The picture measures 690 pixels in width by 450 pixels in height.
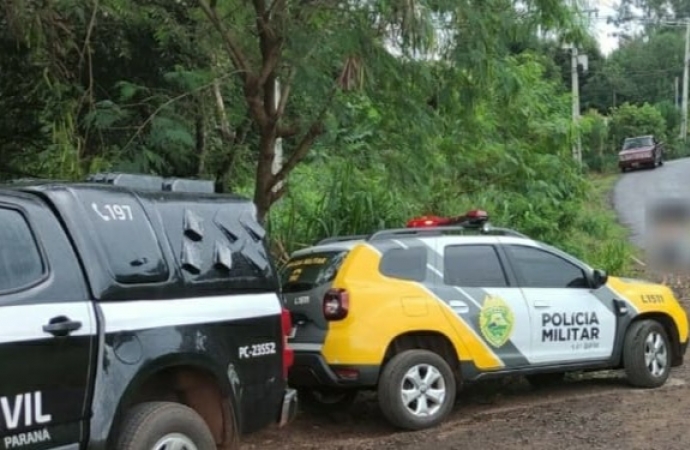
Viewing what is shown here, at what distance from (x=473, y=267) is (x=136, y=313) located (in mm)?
4159

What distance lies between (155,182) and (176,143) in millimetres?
3624

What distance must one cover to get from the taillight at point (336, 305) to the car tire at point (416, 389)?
61 cm

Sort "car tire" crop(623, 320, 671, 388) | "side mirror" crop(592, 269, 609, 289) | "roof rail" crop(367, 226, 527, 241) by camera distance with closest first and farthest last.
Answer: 1. "roof rail" crop(367, 226, 527, 241)
2. "side mirror" crop(592, 269, 609, 289)
3. "car tire" crop(623, 320, 671, 388)

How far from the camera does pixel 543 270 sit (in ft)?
28.7

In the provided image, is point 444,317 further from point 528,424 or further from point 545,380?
point 545,380

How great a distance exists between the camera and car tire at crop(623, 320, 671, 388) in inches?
359

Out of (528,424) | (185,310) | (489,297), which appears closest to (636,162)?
(489,297)

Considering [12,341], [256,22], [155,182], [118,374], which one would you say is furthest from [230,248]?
[256,22]

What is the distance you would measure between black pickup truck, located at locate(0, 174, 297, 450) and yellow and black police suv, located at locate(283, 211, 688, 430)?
1770 mm

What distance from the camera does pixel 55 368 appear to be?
4.38 metres

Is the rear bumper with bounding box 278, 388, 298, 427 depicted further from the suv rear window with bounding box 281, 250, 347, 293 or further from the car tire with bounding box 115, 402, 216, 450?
the suv rear window with bounding box 281, 250, 347, 293

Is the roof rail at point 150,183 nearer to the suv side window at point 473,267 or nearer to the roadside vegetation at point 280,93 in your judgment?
the roadside vegetation at point 280,93

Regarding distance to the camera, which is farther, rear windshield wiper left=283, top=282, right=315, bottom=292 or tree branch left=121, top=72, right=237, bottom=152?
tree branch left=121, top=72, right=237, bottom=152

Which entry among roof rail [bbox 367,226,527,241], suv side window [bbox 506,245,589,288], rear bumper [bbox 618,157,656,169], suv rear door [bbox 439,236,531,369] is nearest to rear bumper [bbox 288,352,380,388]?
suv rear door [bbox 439,236,531,369]
